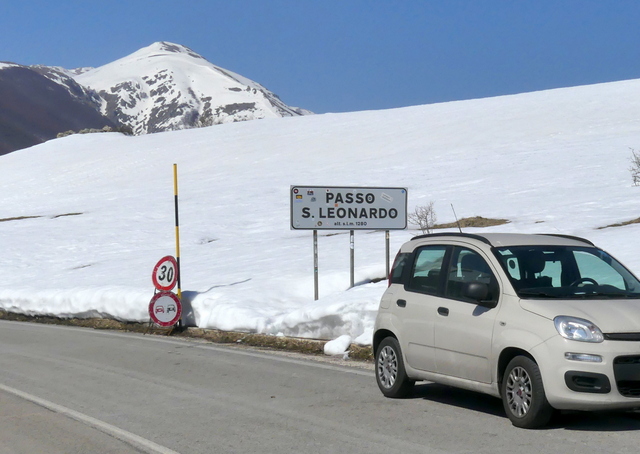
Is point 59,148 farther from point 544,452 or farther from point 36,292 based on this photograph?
point 544,452

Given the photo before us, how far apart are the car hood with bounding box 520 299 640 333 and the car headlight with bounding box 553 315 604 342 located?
0.04 meters

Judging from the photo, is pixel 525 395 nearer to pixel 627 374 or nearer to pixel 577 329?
pixel 577 329

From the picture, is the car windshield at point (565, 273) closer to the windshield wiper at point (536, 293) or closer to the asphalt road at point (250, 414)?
the windshield wiper at point (536, 293)

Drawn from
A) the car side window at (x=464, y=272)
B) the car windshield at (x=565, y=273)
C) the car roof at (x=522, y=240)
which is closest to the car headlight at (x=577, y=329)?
the car windshield at (x=565, y=273)

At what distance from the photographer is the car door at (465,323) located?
721 cm

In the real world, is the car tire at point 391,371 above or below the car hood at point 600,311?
below

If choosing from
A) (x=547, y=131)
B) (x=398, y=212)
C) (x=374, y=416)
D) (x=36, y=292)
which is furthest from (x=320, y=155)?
(x=374, y=416)

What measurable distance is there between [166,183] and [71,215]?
10555mm

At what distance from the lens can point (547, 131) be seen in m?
47.5

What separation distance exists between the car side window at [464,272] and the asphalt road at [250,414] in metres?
1.18

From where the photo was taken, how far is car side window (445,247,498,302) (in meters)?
7.52

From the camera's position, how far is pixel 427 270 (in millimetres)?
8305

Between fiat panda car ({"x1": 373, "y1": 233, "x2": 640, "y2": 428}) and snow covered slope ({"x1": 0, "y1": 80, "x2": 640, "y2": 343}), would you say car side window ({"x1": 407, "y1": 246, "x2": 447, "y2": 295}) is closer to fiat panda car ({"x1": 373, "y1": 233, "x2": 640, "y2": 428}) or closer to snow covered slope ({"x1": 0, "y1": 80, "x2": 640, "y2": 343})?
fiat panda car ({"x1": 373, "y1": 233, "x2": 640, "y2": 428})

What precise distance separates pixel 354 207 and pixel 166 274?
13.2 feet
